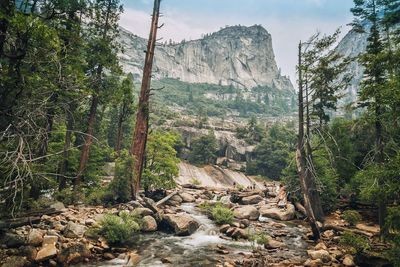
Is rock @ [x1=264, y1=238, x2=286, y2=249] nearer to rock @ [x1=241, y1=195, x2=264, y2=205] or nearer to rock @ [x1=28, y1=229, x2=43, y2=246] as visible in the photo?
rock @ [x1=28, y1=229, x2=43, y2=246]

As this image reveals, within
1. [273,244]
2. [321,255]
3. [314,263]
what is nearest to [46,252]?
[314,263]

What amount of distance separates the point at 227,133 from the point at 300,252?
56638 millimetres

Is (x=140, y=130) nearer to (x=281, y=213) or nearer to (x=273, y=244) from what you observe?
(x=273, y=244)

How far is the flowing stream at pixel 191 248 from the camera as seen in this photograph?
9.79m

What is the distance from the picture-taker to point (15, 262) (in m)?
7.32

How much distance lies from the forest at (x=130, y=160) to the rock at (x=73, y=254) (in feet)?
0.09

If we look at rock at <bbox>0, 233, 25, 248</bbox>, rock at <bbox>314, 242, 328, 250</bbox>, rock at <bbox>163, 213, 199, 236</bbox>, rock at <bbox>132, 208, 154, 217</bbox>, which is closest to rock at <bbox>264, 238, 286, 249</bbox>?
rock at <bbox>314, 242, 328, 250</bbox>

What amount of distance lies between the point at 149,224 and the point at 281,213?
10.2m

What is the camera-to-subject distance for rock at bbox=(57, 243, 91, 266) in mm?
8383

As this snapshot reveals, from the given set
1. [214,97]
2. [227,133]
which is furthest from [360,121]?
[214,97]

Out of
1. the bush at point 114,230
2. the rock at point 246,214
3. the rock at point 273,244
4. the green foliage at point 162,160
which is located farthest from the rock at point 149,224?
the green foliage at point 162,160

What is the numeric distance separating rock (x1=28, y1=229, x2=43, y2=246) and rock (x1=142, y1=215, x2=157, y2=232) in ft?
16.1

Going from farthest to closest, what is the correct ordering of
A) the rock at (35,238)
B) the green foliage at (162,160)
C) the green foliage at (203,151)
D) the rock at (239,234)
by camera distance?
the green foliage at (203,151) → the green foliage at (162,160) → the rock at (239,234) → the rock at (35,238)

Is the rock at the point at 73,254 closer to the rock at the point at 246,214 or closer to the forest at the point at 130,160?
the forest at the point at 130,160
